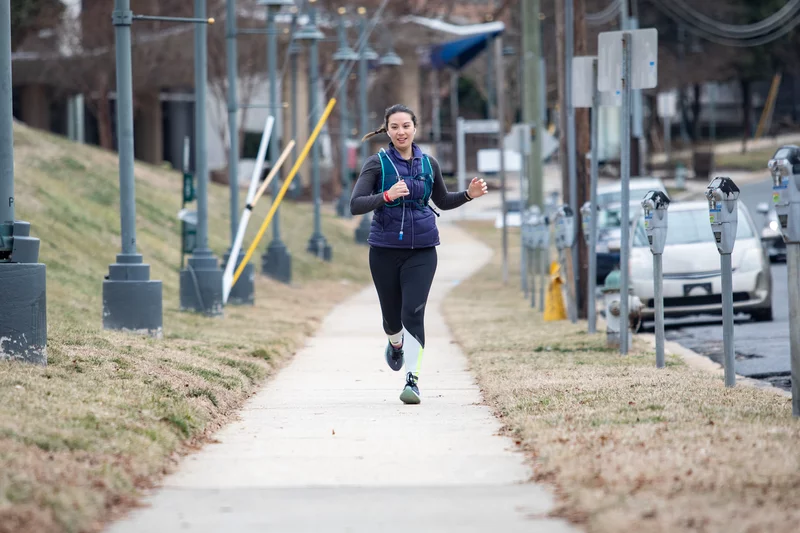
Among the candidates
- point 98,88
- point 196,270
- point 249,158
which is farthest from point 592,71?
point 249,158

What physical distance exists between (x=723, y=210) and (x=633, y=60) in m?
3.15

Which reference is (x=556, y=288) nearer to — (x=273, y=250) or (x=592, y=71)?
(x=592, y=71)

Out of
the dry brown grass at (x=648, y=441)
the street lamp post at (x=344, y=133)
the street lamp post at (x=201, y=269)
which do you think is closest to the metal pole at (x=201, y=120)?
the street lamp post at (x=201, y=269)

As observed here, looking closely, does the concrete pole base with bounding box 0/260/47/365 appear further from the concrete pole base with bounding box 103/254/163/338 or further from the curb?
the curb

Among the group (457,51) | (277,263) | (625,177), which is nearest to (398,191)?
(625,177)

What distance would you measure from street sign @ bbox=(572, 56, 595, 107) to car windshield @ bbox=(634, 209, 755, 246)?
3804 mm

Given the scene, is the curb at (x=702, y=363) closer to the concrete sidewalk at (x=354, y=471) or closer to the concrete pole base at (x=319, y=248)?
the concrete sidewalk at (x=354, y=471)

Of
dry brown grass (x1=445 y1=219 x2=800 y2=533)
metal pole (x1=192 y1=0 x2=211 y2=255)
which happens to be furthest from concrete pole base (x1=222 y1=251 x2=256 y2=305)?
dry brown grass (x1=445 y1=219 x2=800 y2=533)

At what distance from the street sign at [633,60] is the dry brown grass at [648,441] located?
229cm

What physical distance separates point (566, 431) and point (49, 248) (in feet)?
40.1

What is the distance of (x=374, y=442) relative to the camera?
24.7 ft

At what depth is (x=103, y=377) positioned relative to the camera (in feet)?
29.2

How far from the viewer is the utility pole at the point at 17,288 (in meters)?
8.75

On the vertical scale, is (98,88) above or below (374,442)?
above
